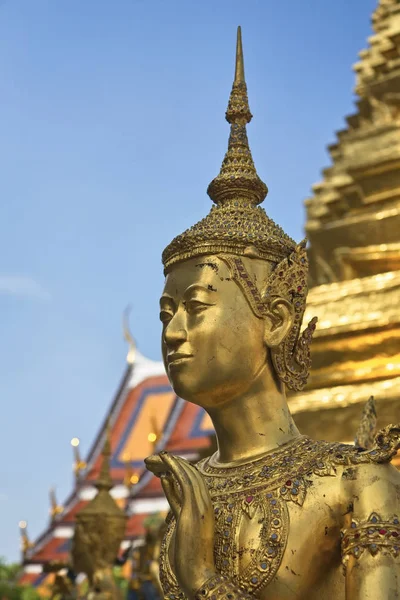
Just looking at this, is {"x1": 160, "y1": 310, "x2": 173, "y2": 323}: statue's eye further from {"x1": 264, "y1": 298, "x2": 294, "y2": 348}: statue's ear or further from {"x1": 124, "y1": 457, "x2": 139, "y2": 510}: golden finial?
{"x1": 124, "y1": 457, "x2": 139, "y2": 510}: golden finial

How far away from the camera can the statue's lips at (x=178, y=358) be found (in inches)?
104

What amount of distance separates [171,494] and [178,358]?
369 mm

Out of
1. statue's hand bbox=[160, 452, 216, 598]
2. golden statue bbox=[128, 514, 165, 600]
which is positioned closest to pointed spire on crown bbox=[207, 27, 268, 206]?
statue's hand bbox=[160, 452, 216, 598]

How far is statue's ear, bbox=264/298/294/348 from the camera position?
2.72m

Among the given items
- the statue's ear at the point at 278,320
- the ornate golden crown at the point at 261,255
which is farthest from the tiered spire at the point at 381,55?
the statue's ear at the point at 278,320

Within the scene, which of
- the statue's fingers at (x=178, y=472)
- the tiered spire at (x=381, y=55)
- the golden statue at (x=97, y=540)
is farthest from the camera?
the tiered spire at (x=381, y=55)

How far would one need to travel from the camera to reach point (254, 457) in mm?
2668

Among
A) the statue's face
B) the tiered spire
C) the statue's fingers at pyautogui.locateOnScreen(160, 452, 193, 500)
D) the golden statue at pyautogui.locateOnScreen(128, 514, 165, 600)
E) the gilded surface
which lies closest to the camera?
the statue's fingers at pyautogui.locateOnScreen(160, 452, 193, 500)

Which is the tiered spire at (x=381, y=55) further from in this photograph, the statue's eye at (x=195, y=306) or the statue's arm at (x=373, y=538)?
the statue's arm at (x=373, y=538)

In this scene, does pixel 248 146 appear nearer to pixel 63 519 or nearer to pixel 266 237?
pixel 266 237

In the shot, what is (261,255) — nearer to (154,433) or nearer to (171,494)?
(171,494)

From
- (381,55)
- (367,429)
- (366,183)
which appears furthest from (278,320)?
(381,55)

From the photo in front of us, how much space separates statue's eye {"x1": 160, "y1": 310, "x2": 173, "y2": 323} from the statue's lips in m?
0.14

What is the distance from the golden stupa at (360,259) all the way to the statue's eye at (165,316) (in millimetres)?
4388
